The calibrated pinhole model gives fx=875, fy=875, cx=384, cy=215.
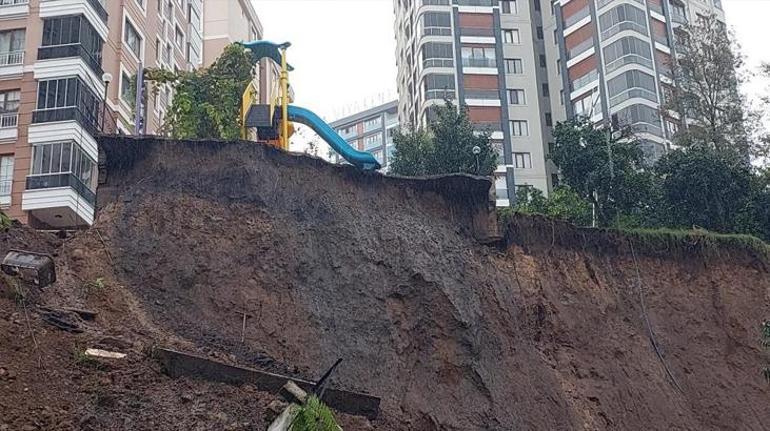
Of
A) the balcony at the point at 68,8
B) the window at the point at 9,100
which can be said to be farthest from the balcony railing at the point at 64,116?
the balcony at the point at 68,8

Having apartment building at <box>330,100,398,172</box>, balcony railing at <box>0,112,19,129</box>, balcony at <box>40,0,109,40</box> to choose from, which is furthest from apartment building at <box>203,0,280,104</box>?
apartment building at <box>330,100,398,172</box>

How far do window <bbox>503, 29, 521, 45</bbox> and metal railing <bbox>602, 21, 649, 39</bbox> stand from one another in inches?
249

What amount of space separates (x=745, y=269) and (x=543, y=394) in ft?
27.4

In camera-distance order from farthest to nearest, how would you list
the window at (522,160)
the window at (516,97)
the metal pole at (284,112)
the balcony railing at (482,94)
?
the window at (516,97)
the balcony railing at (482,94)
the window at (522,160)
the metal pole at (284,112)

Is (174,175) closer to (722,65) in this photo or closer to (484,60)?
(722,65)

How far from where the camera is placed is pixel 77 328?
48.6 ft

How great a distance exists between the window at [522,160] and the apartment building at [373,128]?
189 feet

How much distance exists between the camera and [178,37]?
142 feet

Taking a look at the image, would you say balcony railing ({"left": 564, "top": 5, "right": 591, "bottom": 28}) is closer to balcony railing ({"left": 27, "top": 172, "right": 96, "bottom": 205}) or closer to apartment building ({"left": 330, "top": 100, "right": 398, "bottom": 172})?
balcony railing ({"left": 27, "top": 172, "right": 96, "bottom": 205})

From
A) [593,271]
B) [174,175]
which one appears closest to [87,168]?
[174,175]

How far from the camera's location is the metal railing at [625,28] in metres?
Result: 48.2

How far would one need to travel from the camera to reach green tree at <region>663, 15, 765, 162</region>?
3397cm

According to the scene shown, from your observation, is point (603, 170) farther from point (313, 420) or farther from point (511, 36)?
point (511, 36)

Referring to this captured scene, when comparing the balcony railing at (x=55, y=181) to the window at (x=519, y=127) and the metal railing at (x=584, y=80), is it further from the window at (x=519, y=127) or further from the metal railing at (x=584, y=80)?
the metal railing at (x=584, y=80)
